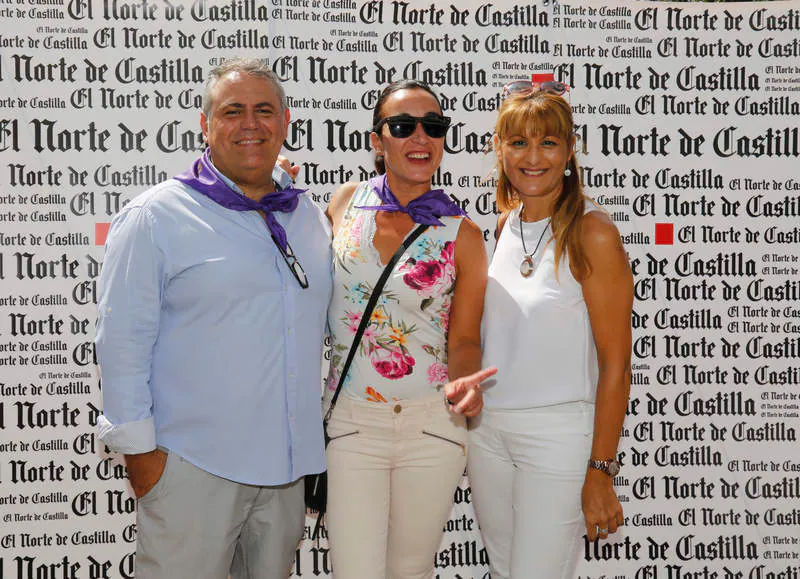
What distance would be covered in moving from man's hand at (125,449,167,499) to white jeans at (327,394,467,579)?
0.58 meters

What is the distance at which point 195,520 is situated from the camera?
232cm

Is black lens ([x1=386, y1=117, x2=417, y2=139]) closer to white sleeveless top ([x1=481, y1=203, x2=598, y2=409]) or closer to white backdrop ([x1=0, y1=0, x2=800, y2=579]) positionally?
white sleeveless top ([x1=481, y1=203, x2=598, y2=409])

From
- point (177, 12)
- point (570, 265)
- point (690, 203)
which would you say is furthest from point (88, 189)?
point (690, 203)

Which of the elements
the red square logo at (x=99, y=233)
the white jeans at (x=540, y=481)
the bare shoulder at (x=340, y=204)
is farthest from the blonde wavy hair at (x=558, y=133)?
the red square logo at (x=99, y=233)

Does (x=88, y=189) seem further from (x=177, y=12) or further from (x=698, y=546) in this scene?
(x=698, y=546)

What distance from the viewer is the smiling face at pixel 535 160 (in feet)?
8.49

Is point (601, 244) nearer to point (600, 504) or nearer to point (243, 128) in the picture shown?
point (600, 504)

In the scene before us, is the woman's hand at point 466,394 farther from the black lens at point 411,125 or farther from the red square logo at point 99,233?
the red square logo at point 99,233

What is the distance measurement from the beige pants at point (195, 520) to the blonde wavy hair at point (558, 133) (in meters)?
1.26

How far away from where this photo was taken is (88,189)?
3.66 metres

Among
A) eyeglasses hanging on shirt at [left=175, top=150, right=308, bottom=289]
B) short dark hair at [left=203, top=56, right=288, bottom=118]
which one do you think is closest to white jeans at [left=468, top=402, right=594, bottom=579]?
eyeglasses hanging on shirt at [left=175, top=150, right=308, bottom=289]

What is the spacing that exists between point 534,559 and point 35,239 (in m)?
2.74

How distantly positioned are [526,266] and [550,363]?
35cm

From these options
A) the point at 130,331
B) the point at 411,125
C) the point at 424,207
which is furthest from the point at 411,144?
the point at 130,331
